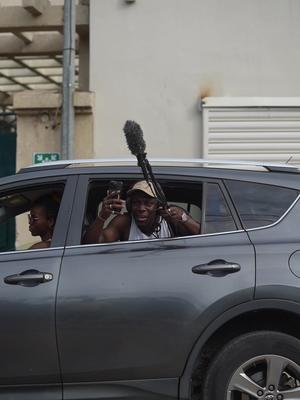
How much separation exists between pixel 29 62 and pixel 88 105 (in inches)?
199

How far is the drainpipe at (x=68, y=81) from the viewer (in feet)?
24.1

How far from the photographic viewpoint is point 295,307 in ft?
11.7

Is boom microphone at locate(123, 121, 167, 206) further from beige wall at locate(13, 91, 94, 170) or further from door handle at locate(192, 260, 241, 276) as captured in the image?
beige wall at locate(13, 91, 94, 170)

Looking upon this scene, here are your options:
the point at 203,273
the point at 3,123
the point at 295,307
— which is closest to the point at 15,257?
the point at 203,273

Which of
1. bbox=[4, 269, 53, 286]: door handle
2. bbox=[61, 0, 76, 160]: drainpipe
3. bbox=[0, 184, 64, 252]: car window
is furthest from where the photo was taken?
bbox=[61, 0, 76, 160]: drainpipe

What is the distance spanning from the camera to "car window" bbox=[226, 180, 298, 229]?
12.4ft

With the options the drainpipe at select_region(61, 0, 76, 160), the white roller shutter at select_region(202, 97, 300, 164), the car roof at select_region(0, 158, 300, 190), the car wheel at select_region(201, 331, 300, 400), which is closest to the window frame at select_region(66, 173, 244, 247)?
the car roof at select_region(0, 158, 300, 190)

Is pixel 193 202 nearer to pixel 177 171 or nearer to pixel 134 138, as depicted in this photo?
pixel 177 171

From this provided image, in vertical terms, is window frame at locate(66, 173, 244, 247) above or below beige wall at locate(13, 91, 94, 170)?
below

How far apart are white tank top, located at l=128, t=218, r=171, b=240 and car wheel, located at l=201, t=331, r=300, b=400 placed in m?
0.80

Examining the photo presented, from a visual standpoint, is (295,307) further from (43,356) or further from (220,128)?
(220,128)

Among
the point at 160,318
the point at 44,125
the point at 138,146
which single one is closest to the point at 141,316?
the point at 160,318

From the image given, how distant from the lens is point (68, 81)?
24.5 feet

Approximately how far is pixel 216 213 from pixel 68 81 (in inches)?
165
